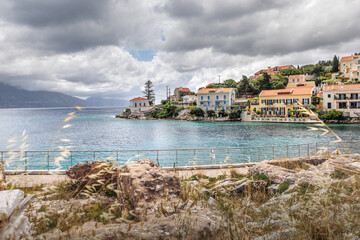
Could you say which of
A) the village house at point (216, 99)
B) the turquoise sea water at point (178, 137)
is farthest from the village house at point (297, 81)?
the turquoise sea water at point (178, 137)

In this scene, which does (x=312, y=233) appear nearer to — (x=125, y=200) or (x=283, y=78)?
(x=125, y=200)

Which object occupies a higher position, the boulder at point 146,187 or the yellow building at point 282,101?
the yellow building at point 282,101

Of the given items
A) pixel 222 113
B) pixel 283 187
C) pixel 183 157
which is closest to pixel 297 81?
pixel 222 113

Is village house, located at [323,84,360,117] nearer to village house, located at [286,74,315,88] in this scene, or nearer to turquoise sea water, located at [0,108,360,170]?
turquoise sea water, located at [0,108,360,170]

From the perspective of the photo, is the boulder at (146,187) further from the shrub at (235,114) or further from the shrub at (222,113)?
the shrub at (222,113)

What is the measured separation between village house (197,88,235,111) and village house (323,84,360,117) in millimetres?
25436

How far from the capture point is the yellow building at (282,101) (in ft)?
186

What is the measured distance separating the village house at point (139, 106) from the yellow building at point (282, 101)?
4328 centimetres

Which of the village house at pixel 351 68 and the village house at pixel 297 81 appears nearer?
the village house at pixel 351 68

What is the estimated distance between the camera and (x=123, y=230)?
6.64ft

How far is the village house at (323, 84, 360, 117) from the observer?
168ft

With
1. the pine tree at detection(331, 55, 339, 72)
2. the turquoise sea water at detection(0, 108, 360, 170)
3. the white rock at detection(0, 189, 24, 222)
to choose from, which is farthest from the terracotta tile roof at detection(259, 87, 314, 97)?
the white rock at detection(0, 189, 24, 222)

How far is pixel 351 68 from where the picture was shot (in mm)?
65500

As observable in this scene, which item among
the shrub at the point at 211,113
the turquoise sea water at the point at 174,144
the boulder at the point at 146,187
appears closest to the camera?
the boulder at the point at 146,187
